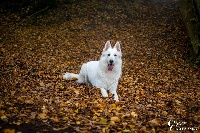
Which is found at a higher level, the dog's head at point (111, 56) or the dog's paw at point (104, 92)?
the dog's head at point (111, 56)

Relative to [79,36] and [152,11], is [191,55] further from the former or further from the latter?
[152,11]

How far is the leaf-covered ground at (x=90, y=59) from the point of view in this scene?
523 cm

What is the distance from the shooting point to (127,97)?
726 cm

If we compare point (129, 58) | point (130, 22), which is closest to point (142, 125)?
point (129, 58)

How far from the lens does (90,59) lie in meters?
12.3

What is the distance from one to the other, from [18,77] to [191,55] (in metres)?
8.31

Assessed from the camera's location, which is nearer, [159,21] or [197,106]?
[197,106]

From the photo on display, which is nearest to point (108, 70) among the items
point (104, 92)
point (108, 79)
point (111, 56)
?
point (108, 79)
